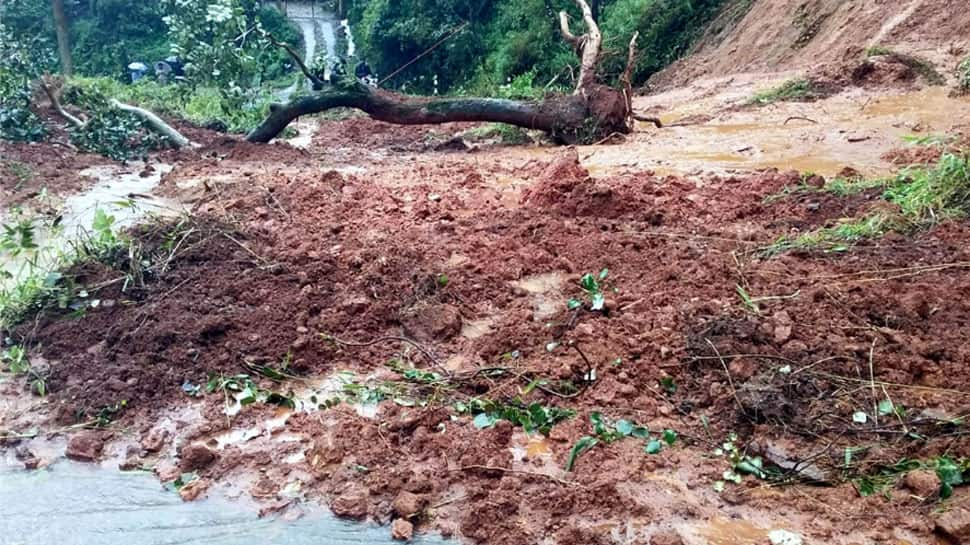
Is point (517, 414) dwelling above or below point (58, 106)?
above

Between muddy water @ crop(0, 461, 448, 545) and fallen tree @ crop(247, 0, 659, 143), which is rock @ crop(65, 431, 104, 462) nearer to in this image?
muddy water @ crop(0, 461, 448, 545)

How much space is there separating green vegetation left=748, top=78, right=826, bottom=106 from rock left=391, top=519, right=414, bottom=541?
22.9 feet

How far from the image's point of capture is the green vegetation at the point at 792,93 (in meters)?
8.09

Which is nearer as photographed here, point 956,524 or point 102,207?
point 956,524

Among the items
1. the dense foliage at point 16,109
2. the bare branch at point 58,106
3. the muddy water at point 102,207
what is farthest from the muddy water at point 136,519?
the bare branch at point 58,106

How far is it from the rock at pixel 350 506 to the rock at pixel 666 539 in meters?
1.01

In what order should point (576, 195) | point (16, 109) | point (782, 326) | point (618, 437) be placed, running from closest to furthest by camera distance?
point (618, 437) < point (782, 326) < point (576, 195) < point (16, 109)

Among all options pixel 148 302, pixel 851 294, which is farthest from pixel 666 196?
pixel 148 302

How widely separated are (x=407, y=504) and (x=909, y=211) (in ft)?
11.4

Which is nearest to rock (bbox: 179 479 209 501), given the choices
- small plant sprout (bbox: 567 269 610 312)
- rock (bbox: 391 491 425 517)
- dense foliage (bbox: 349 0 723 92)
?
rock (bbox: 391 491 425 517)

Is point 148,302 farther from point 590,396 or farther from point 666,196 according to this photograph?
point 666,196

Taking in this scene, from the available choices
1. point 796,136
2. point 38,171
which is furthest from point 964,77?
point 38,171

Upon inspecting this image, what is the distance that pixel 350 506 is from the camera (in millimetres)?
2721

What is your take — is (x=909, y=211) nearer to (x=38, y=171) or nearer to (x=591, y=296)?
(x=591, y=296)
